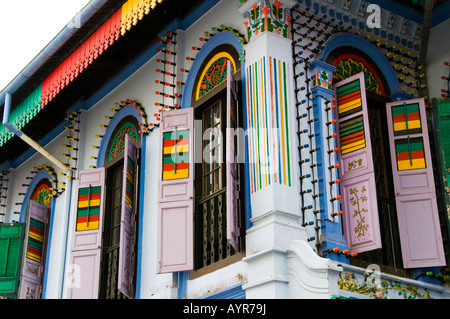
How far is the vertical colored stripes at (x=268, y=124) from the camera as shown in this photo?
7.23 meters

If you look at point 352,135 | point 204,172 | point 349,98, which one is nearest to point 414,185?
point 352,135

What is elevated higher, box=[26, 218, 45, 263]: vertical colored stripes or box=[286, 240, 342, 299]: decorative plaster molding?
box=[26, 218, 45, 263]: vertical colored stripes

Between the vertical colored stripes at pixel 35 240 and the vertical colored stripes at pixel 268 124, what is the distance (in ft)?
15.5

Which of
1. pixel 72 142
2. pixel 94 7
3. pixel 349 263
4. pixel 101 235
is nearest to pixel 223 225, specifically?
pixel 349 263

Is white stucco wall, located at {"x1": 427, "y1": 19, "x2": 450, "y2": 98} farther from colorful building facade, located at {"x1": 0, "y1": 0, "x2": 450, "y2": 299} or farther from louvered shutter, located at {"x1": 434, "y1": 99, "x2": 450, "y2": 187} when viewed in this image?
louvered shutter, located at {"x1": 434, "y1": 99, "x2": 450, "y2": 187}

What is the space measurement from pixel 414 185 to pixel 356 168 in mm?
763

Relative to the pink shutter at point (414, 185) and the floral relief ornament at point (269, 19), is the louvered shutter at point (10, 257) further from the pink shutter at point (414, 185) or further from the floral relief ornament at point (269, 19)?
the pink shutter at point (414, 185)

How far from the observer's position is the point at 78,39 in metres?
9.45

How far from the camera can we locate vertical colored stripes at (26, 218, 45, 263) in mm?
10828

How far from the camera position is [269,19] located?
308 inches

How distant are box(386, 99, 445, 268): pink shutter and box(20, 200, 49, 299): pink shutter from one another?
547 centimetres

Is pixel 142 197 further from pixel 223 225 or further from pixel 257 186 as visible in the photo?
pixel 257 186

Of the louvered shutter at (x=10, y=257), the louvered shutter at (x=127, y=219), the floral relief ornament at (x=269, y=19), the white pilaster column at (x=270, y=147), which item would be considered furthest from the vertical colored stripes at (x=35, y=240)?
the floral relief ornament at (x=269, y=19)

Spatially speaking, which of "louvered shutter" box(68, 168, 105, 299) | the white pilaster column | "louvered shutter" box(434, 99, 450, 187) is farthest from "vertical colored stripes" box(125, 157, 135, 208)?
"louvered shutter" box(434, 99, 450, 187)
